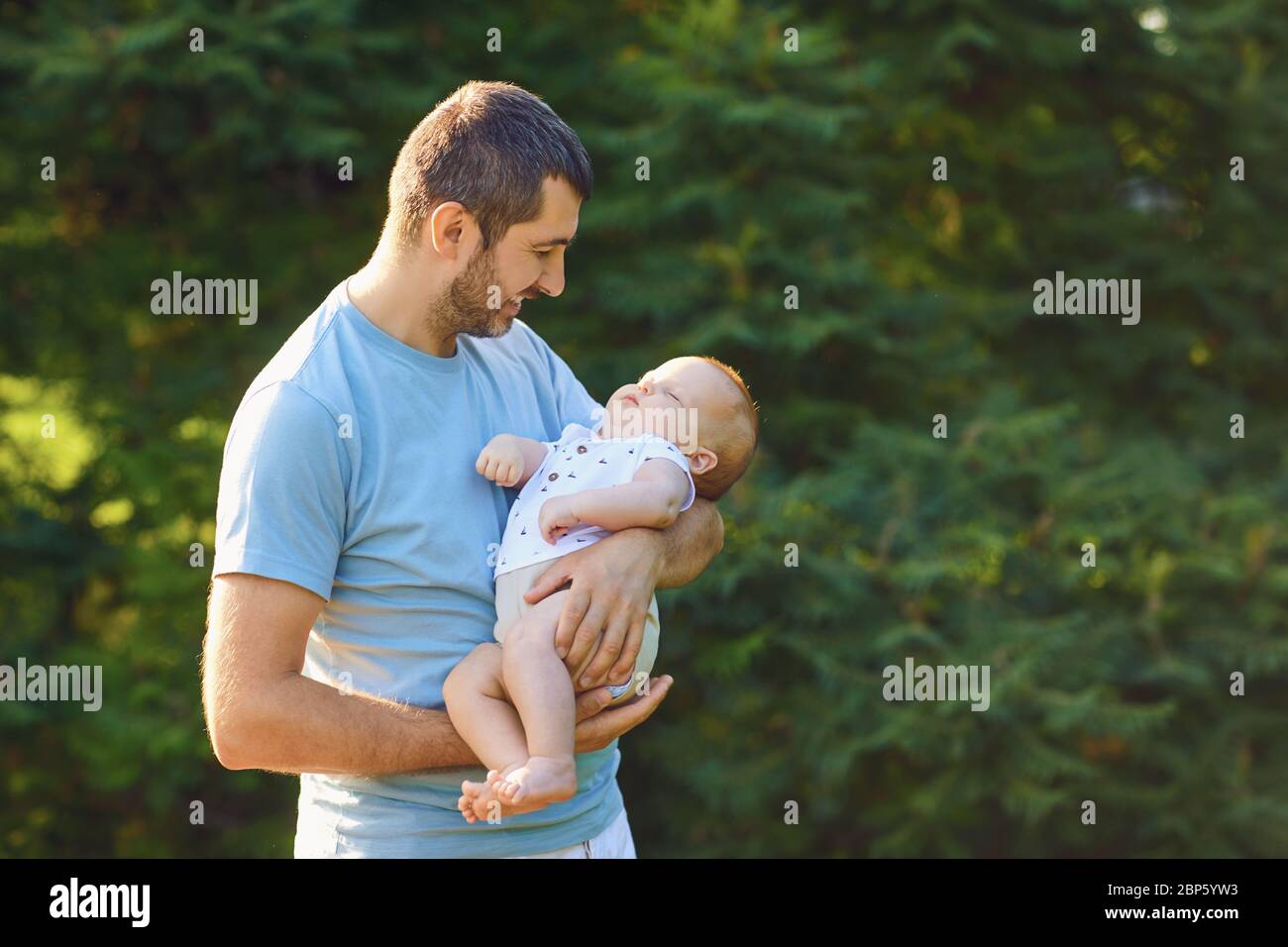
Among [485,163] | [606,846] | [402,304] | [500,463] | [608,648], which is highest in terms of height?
[485,163]

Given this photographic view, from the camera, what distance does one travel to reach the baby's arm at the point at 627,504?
2227 millimetres

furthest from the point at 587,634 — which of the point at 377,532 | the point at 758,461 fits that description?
the point at 758,461

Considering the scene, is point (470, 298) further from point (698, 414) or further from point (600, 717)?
point (600, 717)

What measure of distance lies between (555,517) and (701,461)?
51 cm

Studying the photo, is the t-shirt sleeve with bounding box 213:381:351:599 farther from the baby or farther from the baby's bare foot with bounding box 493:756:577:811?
the baby's bare foot with bounding box 493:756:577:811

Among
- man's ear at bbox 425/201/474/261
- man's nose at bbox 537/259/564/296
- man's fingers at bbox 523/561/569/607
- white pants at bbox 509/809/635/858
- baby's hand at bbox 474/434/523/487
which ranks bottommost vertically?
white pants at bbox 509/809/635/858

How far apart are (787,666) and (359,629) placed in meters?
2.74

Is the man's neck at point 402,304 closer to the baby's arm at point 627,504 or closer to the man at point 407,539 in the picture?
the man at point 407,539

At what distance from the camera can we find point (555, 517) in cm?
222

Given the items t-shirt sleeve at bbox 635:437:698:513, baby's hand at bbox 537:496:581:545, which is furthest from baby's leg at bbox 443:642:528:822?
t-shirt sleeve at bbox 635:437:698:513

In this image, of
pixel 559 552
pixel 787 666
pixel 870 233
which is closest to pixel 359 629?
pixel 559 552

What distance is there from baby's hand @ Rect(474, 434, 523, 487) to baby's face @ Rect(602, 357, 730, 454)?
15.6 inches

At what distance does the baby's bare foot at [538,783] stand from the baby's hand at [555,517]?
0.38m

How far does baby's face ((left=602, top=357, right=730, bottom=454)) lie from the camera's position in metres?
2.56
